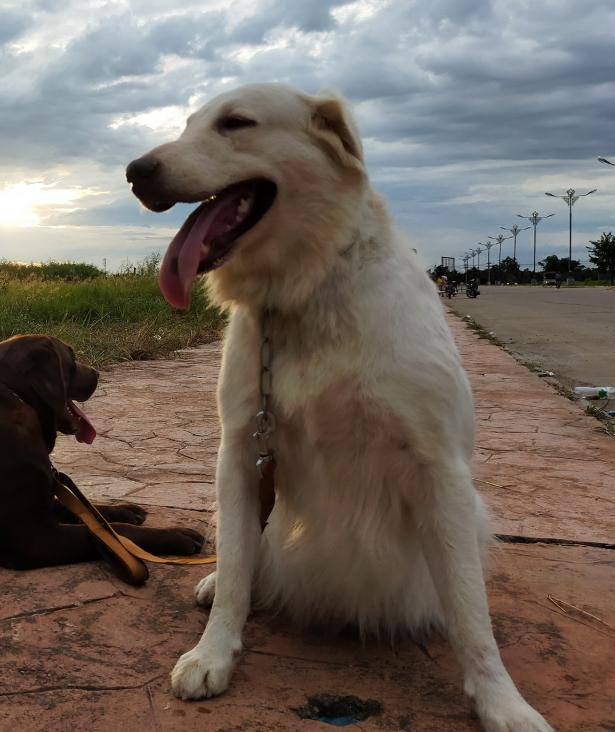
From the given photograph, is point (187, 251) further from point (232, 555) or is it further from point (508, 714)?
point (508, 714)

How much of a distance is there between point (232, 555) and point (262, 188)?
1.02 m

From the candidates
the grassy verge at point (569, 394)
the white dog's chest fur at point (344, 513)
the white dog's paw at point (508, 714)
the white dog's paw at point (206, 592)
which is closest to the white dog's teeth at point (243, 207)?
the white dog's chest fur at point (344, 513)

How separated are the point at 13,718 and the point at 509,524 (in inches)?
80.9

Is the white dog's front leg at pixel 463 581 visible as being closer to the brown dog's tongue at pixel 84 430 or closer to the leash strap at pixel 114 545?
the leash strap at pixel 114 545

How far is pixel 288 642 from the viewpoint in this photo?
7.16ft

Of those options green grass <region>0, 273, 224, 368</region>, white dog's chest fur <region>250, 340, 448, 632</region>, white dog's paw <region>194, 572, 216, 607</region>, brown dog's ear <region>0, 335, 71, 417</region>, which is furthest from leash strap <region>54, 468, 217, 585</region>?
green grass <region>0, 273, 224, 368</region>

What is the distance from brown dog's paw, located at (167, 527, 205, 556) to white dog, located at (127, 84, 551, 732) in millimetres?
695

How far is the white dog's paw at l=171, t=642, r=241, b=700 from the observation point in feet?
6.02

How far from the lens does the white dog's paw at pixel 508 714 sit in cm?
170

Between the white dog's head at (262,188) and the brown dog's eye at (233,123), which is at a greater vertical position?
the brown dog's eye at (233,123)

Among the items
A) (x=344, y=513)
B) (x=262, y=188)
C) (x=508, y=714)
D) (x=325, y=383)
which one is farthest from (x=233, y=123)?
(x=508, y=714)

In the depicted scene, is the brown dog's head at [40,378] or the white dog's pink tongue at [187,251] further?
the brown dog's head at [40,378]

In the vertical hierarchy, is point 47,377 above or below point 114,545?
above

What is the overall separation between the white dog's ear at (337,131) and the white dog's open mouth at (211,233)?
0.20m
